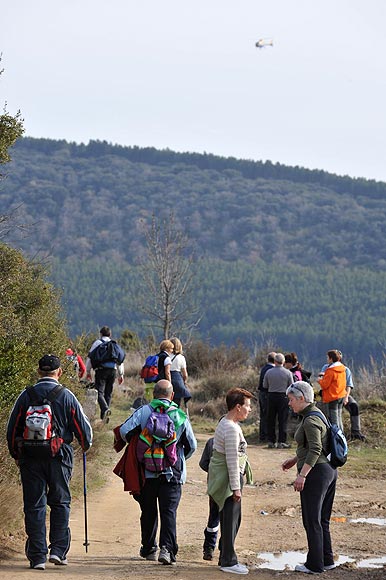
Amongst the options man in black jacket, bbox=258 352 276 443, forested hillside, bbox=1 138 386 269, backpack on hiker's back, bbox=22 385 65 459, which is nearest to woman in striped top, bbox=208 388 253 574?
backpack on hiker's back, bbox=22 385 65 459

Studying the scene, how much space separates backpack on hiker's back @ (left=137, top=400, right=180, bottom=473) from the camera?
1009cm

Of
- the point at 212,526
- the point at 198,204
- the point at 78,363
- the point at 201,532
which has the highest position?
the point at 198,204

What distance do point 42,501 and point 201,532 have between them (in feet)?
9.76

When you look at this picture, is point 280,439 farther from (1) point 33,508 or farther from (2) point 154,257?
(2) point 154,257

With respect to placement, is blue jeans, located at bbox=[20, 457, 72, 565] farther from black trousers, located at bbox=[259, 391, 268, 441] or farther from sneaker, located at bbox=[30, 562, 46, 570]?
black trousers, located at bbox=[259, 391, 268, 441]

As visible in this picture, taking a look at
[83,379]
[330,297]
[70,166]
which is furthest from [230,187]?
[83,379]

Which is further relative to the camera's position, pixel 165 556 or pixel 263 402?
pixel 263 402

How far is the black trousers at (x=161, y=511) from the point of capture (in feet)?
33.5

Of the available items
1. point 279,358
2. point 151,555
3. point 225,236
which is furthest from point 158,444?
point 225,236

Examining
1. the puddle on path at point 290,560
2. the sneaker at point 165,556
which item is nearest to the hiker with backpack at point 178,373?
the puddle on path at point 290,560

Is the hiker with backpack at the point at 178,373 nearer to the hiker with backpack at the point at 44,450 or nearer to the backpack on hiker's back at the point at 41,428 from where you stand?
the hiker with backpack at the point at 44,450

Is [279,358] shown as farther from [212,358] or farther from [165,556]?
[212,358]

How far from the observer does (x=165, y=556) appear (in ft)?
33.2

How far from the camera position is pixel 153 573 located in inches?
384
